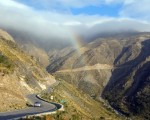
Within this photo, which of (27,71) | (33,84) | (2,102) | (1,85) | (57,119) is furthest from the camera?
(27,71)

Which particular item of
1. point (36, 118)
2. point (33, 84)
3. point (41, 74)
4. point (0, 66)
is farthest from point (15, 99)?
point (41, 74)

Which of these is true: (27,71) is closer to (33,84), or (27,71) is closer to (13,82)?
(33,84)

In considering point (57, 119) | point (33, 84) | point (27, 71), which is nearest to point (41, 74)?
point (27, 71)

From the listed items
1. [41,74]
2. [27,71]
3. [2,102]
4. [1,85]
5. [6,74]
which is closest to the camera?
[2,102]

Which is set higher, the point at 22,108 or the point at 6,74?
the point at 6,74

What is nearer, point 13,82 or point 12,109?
point 12,109

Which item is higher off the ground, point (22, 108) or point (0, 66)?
point (0, 66)

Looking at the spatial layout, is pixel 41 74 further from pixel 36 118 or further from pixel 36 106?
pixel 36 118

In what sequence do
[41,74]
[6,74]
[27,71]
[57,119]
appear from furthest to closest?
[41,74] → [27,71] → [6,74] → [57,119]

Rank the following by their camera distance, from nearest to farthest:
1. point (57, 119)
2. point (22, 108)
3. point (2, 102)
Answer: point (57, 119) < point (2, 102) < point (22, 108)
